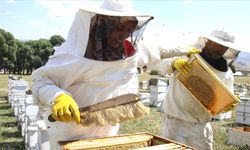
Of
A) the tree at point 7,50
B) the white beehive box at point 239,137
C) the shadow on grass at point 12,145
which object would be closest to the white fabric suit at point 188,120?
the white beehive box at point 239,137

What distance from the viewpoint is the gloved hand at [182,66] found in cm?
358

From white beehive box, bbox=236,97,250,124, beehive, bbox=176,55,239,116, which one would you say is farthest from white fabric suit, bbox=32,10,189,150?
white beehive box, bbox=236,97,250,124

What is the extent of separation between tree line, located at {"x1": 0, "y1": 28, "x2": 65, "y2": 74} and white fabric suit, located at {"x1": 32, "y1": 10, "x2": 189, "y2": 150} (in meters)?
44.3

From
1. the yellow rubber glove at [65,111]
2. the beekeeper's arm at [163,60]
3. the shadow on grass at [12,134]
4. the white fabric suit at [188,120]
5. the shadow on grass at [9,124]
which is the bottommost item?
the shadow on grass at [12,134]

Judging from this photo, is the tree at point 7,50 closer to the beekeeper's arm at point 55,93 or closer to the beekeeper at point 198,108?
the beekeeper at point 198,108

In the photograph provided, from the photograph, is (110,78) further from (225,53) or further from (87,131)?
(225,53)

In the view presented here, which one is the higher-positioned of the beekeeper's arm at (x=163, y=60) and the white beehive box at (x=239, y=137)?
the beekeeper's arm at (x=163, y=60)

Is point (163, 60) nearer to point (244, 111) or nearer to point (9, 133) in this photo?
point (9, 133)

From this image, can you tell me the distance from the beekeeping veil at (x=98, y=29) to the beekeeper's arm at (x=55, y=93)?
15 centimetres

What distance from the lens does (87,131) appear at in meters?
2.62

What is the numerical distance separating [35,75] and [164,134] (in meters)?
1.97

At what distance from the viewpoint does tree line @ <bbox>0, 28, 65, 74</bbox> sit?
46438mm

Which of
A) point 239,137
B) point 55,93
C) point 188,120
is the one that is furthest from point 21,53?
point 55,93

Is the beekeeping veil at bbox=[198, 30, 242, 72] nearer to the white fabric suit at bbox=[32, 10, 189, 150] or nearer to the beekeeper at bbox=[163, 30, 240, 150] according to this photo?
the beekeeper at bbox=[163, 30, 240, 150]
